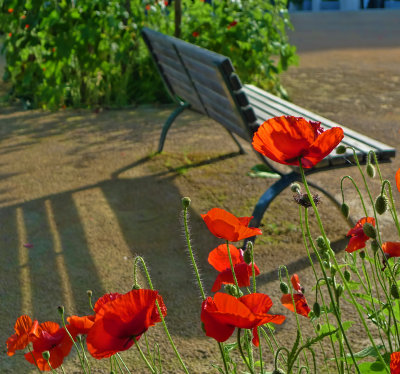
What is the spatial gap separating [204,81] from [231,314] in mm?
2829

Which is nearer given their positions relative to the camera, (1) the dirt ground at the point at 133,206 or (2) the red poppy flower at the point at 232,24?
(1) the dirt ground at the point at 133,206

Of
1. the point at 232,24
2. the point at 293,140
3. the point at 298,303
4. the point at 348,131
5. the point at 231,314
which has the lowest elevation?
the point at 348,131

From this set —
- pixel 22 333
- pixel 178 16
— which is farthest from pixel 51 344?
pixel 178 16

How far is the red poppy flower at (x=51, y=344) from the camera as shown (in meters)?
1.28

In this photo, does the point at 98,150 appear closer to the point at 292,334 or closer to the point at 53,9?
the point at 53,9

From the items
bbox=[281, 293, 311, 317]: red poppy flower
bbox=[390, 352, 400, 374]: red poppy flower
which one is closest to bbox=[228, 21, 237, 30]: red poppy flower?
bbox=[281, 293, 311, 317]: red poppy flower

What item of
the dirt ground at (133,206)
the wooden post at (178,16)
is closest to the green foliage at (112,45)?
the wooden post at (178,16)

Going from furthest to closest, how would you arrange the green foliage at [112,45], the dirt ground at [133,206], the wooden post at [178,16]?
the wooden post at [178,16]
the green foliage at [112,45]
the dirt ground at [133,206]

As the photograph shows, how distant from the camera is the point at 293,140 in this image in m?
1.07

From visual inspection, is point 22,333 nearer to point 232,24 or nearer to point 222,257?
point 222,257

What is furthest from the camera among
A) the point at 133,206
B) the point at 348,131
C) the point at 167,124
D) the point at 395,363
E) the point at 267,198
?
the point at 167,124

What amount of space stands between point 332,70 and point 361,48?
1.98 meters

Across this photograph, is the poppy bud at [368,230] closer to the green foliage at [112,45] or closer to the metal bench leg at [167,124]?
the metal bench leg at [167,124]

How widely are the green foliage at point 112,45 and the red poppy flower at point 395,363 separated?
5207mm
